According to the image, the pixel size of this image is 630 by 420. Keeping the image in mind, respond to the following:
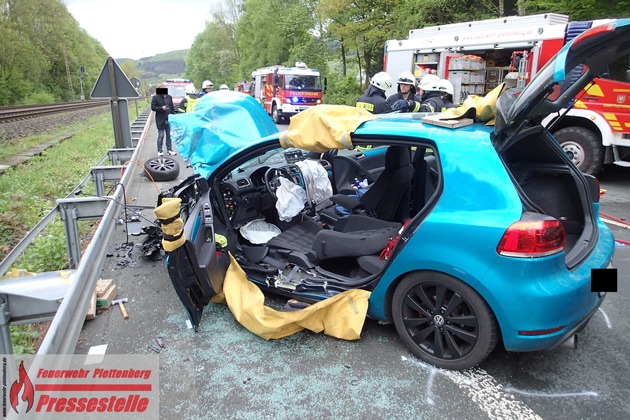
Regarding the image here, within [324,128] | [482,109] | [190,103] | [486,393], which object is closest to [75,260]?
[324,128]

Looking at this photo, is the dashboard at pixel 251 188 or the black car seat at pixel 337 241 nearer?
the black car seat at pixel 337 241

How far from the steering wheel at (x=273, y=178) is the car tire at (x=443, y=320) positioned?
1791 millimetres

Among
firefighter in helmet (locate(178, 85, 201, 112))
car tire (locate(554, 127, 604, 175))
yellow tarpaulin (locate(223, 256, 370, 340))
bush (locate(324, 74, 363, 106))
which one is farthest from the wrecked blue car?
bush (locate(324, 74, 363, 106))

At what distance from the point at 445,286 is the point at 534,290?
1.58 ft

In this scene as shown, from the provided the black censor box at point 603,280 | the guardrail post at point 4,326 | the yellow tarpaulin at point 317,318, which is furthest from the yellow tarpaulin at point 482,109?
the guardrail post at point 4,326

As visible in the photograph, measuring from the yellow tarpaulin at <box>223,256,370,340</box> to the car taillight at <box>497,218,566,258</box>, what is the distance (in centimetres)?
101

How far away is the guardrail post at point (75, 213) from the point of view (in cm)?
371

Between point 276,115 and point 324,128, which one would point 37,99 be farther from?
point 324,128

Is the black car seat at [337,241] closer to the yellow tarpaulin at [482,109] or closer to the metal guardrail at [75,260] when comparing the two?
the yellow tarpaulin at [482,109]

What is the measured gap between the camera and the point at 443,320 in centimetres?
259

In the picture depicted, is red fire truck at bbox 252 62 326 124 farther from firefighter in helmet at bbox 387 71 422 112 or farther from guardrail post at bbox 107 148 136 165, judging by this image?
guardrail post at bbox 107 148 136 165

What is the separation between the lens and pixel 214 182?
3684mm

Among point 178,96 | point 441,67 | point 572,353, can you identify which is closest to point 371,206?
point 572,353

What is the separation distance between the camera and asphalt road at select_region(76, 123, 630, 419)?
7.79 ft
